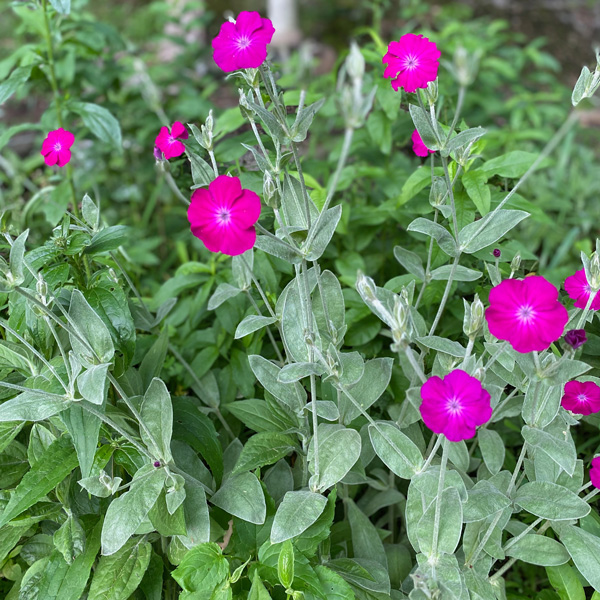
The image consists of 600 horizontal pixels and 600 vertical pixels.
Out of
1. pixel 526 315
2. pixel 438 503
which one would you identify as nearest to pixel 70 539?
pixel 438 503

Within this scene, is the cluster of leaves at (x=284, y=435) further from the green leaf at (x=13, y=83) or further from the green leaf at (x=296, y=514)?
the green leaf at (x=13, y=83)

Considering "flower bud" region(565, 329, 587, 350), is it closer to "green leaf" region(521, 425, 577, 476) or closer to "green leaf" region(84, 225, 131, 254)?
"green leaf" region(521, 425, 577, 476)

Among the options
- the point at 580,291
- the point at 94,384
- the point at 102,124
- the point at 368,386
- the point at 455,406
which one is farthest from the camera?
the point at 102,124

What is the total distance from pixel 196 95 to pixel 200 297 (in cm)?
145

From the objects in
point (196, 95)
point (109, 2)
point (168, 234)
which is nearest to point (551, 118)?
point (196, 95)

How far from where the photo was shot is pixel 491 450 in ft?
4.26

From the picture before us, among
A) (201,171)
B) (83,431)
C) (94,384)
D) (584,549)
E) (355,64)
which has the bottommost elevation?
(584,549)

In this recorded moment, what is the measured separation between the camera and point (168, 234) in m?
2.89

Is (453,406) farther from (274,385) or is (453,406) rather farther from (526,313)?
(274,385)

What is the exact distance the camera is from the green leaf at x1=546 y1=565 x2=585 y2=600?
3.98 ft

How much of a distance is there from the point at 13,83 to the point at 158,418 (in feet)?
3.87

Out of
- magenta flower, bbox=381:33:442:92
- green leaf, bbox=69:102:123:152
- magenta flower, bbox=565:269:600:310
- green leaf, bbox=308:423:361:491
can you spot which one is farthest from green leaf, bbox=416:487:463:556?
green leaf, bbox=69:102:123:152

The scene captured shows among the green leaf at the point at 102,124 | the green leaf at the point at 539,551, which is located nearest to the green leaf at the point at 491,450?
the green leaf at the point at 539,551

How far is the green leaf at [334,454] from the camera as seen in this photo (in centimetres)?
115
